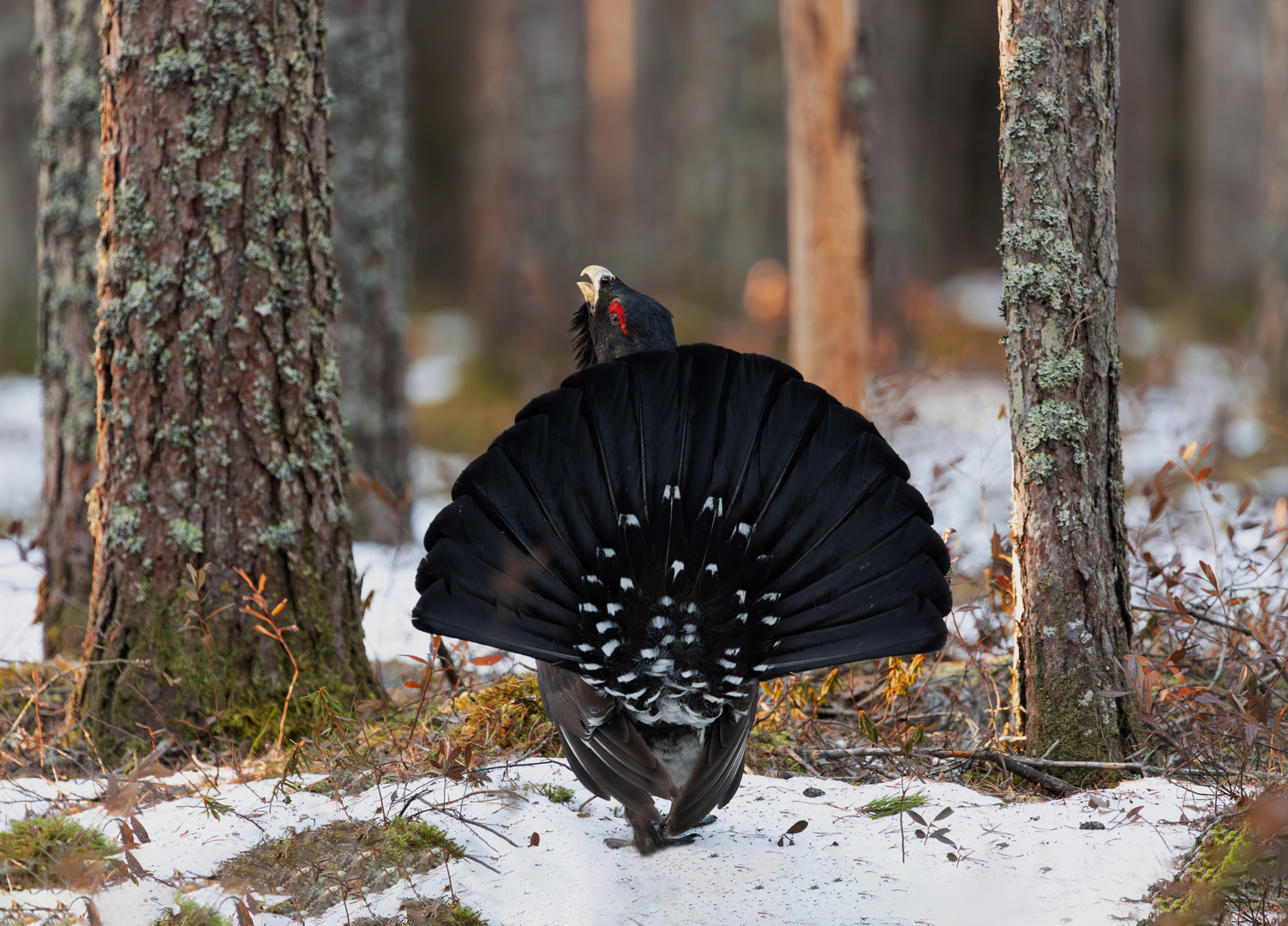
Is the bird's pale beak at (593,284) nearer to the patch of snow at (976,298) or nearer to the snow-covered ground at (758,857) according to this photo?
the snow-covered ground at (758,857)

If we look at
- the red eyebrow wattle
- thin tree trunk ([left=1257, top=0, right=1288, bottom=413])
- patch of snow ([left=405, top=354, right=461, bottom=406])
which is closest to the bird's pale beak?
the red eyebrow wattle

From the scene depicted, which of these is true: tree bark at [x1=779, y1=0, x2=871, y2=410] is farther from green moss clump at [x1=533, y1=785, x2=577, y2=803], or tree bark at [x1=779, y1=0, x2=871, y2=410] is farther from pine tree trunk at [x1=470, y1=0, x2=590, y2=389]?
pine tree trunk at [x1=470, y1=0, x2=590, y2=389]

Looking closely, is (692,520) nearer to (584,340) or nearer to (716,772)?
(716,772)

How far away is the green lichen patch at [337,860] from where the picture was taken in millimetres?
2746

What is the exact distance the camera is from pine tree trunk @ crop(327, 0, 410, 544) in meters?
6.54

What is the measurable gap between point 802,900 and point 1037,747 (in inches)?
38.9

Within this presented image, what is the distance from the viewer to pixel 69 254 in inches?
181

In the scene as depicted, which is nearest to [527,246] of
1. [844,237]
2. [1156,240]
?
[844,237]

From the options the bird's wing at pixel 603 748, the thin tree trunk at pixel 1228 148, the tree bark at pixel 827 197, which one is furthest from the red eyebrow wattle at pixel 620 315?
the thin tree trunk at pixel 1228 148

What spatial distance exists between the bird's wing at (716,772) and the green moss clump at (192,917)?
1.15 metres

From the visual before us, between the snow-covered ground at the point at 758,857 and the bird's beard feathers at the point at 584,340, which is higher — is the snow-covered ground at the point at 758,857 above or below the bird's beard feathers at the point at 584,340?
below

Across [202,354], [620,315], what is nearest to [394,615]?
[202,354]

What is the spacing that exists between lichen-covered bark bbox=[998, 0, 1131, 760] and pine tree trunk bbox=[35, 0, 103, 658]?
12.2ft

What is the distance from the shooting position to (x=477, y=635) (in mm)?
2697
